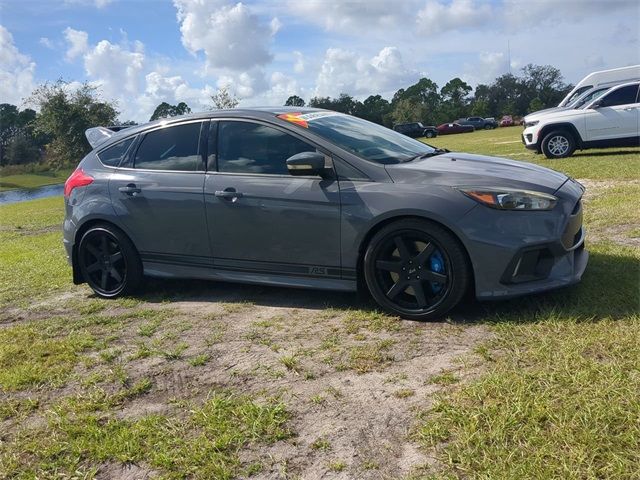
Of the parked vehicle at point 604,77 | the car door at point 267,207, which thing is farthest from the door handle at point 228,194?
the parked vehicle at point 604,77

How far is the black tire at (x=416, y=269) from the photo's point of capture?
3781 millimetres

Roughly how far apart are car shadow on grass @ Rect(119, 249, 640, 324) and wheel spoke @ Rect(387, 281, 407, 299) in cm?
31

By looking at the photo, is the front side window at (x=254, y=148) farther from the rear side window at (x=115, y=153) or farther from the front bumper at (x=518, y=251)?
the front bumper at (x=518, y=251)

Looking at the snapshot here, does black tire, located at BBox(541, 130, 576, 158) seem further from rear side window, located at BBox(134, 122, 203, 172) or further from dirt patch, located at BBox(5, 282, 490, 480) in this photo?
rear side window, located at BBox(134, 122, 203, 172)

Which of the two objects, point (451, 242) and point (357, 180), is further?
point (357, 180)

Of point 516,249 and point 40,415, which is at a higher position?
point 516,249

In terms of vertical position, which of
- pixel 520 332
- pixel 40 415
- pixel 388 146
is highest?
pixel 388 146

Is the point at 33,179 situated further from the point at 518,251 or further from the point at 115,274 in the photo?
the point at 518,251

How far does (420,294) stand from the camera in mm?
3887

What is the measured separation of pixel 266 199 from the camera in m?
4.33

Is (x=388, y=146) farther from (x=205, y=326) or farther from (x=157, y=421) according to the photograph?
(x=157, y=421)

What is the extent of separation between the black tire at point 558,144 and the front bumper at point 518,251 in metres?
11.2

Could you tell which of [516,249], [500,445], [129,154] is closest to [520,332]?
[516,249]

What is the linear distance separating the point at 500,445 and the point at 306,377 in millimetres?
1200
